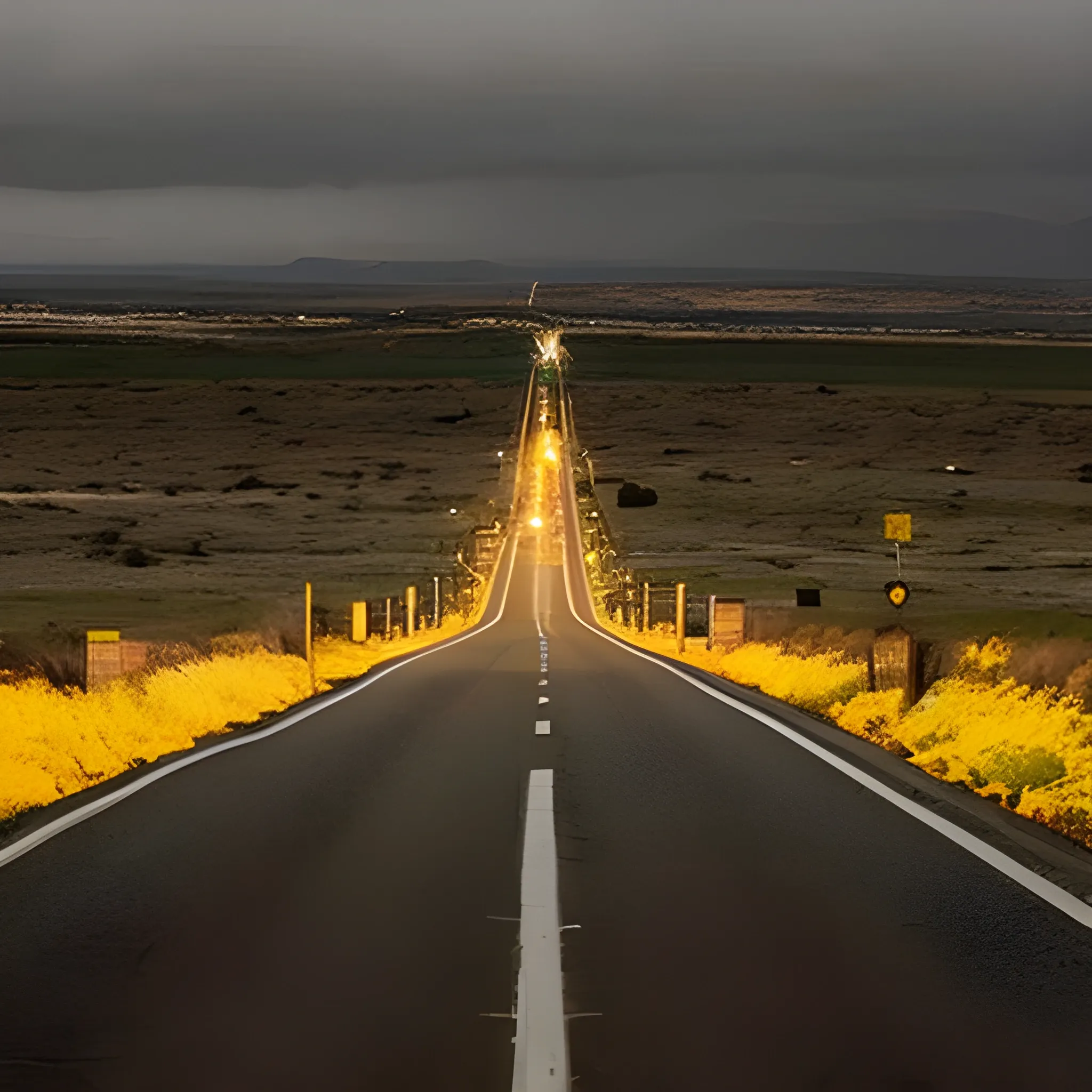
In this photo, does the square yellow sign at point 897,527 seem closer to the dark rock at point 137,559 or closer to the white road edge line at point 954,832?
the white road edge line at point 954,832

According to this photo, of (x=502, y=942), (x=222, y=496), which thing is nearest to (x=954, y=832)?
(x=502, y=942)

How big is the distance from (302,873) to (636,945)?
224cm

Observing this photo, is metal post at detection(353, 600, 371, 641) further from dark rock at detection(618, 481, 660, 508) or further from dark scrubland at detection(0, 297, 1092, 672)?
dark rock at detection(618, 481, 660, 508)

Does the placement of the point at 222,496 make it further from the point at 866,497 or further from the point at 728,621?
the point at 728,621

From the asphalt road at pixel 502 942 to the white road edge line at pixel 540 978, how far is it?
0.07 meters

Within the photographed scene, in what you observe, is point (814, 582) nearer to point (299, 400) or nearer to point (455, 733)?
point (455, 733)

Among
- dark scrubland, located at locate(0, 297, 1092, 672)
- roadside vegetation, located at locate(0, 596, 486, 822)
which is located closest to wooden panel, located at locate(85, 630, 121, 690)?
roadside vegetation, located at locate(0, 596, 486, 822)

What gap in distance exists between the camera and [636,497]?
383 feet

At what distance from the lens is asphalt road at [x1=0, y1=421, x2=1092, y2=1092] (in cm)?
551

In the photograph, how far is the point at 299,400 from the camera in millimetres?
190000

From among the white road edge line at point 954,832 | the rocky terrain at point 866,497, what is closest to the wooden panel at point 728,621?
the rocky terrain at point 866,497

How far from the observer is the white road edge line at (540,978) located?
5.41m

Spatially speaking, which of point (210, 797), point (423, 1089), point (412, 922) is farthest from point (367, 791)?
point (423, 1089)

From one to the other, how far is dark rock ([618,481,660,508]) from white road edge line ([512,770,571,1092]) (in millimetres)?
106267
